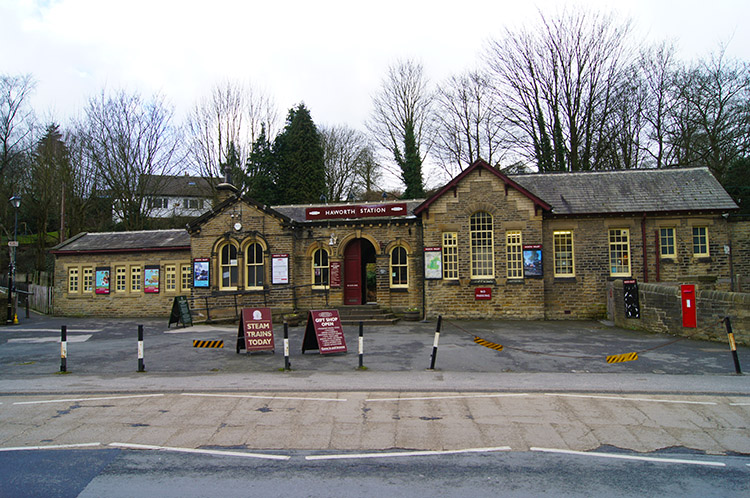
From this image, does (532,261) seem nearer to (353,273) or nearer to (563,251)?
(563,251)

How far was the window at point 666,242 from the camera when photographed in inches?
780

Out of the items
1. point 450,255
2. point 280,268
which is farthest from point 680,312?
point 280,268

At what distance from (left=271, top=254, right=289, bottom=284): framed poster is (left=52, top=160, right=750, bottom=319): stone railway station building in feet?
0.16

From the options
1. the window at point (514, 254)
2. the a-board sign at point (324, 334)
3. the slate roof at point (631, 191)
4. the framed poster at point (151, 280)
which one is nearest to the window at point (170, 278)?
the framed poster at point (151, 280)

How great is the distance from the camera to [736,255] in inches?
775

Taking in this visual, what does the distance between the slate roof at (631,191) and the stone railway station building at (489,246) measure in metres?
0.06

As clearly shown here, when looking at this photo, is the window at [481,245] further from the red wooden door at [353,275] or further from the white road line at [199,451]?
the white road line at [199,451]

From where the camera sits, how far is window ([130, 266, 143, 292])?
A: 24.5 metres

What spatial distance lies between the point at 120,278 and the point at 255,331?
614 inches

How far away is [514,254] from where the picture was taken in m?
19.8

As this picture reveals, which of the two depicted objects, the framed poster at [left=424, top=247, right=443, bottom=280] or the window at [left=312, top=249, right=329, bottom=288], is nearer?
the framed poster at [left=424, top=247, right=443, bottom=280]

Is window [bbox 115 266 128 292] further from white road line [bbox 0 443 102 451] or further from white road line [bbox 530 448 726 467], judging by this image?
white road line [bbox 530 448 726 467]

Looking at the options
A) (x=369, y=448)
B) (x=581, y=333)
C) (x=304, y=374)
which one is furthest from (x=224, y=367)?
(x=581, y=333)

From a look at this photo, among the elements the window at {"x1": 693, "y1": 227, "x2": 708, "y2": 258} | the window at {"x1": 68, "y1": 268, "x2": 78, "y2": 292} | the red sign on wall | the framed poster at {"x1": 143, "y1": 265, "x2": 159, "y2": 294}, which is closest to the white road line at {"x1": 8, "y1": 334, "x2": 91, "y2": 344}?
the framed poster at {"x1": 143, "y1": 265, "x2": 159, "y2": 294}
